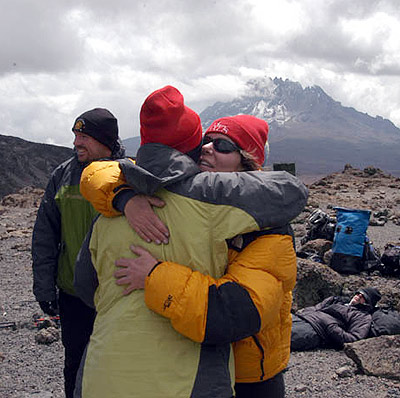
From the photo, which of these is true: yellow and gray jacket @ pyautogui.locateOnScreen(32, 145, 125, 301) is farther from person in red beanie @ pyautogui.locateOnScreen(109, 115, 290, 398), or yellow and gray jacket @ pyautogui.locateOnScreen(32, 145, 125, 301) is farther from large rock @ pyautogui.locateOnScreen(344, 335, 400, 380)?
large rock @ pyautogui.locateOnScreen(344, 335, 400, 380)

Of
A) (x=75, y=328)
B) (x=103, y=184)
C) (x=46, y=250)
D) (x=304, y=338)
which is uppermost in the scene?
(x=103, y=184)

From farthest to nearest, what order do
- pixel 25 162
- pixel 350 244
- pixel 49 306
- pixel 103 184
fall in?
pixel 25 162
pixel 350 244
pixel 49 306
pixel 103 184

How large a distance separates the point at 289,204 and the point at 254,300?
335 millimetres

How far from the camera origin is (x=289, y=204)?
169 cm

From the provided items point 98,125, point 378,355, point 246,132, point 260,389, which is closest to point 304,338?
point 378,355

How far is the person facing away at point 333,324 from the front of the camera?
15.3 feet

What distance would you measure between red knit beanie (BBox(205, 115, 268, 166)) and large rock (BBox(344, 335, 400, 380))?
101 inches

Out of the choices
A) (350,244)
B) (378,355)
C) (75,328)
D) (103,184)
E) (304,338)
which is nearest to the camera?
(103,184)

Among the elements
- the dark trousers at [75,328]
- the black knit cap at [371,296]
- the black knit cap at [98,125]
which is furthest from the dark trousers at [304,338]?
the black knit cap at [98,125]

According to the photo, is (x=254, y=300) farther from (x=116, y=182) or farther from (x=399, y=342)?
(x=399, y=342)

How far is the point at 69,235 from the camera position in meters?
2.95

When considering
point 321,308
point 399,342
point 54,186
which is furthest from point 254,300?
point 321,308

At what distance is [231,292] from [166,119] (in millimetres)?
597

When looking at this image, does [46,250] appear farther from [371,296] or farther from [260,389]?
[371,296]
